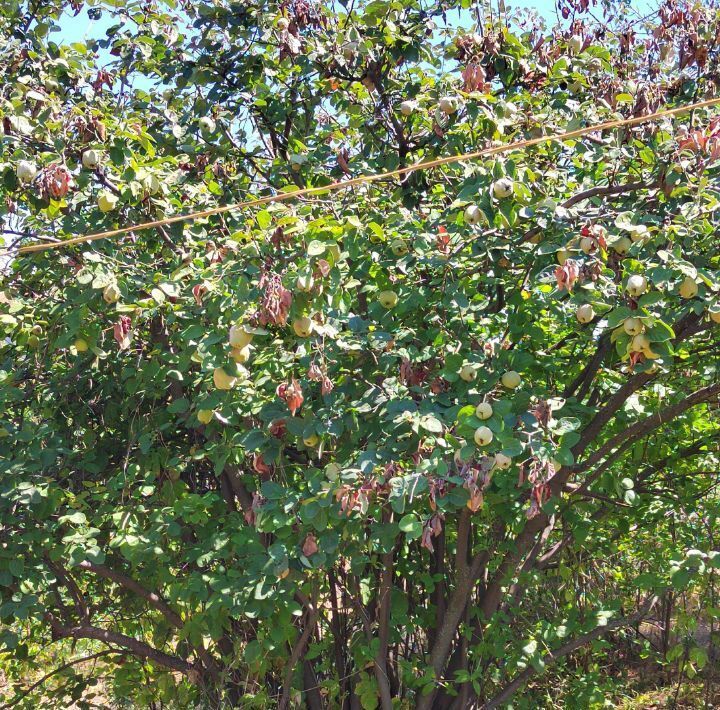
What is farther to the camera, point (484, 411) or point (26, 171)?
point (26, 171)

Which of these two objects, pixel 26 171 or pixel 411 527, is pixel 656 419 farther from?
pixel 26 171

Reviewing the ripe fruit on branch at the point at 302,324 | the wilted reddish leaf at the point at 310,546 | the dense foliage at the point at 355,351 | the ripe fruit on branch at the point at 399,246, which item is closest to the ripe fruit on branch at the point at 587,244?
the dense foliage at the point at 355,351

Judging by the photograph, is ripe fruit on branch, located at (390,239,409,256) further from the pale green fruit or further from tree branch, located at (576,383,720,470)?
tree branch, located at (576,383,720,470)

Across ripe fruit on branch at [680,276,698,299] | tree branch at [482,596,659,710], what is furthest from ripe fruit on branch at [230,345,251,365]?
tree branch at [482,596,659,710]

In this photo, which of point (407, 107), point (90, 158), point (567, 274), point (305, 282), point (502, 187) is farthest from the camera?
point (407, 107)

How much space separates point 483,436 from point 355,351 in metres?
0.68

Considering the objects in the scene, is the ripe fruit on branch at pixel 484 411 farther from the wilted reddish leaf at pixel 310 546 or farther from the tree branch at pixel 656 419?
the tree branch at pixel 656 419

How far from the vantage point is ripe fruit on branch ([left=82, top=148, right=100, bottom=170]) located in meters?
3.31

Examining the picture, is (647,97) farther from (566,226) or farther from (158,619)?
(158,619)

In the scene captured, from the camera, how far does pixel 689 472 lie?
4188 mm

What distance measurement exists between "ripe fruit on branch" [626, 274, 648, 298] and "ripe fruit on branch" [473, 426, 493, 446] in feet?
1.87

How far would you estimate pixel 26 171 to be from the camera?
125 inches

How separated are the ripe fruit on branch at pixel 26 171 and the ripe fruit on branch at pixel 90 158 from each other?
0.61ft

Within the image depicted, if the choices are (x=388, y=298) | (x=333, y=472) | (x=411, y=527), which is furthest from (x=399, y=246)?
(x=411, y=527)
